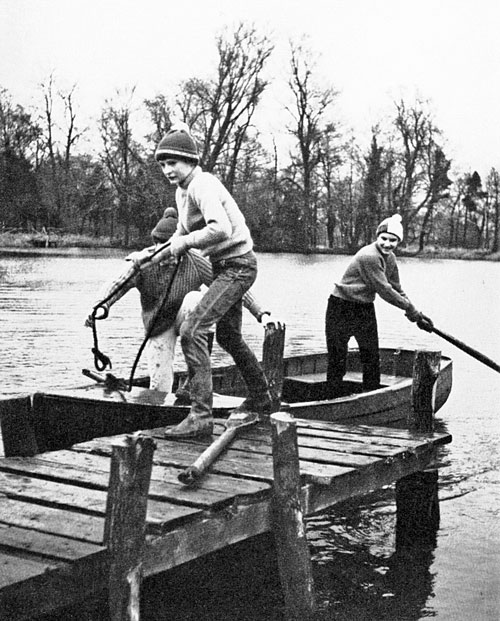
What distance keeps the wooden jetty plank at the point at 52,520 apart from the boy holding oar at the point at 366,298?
5288 millimetres

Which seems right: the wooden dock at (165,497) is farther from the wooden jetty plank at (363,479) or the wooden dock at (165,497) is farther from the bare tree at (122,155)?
the bare tree at (122,155)

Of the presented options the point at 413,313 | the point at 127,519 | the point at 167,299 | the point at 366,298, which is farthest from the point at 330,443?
the point at 366,298

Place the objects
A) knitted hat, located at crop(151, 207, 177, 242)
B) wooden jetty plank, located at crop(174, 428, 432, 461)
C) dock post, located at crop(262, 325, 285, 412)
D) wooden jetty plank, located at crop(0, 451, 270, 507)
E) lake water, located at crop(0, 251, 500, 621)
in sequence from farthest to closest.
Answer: knitted hat, located at crop(151, 207, 177, 242) < dock post, located at crop(262, 325, 285, 412) < lake water, located at crop(0, 251, 500, 621) < wooden jetty plank, located at crop(174, 428, 432, 461) < wooden jetty plank, located at crop(0, 451, 270, 507)

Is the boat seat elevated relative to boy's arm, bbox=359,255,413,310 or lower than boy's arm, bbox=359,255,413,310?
lower

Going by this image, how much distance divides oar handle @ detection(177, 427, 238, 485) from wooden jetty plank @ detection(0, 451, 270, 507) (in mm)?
55

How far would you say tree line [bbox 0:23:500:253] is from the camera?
5391cm

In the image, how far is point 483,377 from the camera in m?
16.8

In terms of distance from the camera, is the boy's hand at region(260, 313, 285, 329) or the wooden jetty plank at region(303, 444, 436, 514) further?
the boy's hand at region(260, 313, 285, 329)

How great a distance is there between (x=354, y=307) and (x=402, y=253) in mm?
59205

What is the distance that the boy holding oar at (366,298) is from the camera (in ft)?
31.6

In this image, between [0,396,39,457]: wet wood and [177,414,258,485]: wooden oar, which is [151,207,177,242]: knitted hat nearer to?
[177,414,258,485]: wooden oar

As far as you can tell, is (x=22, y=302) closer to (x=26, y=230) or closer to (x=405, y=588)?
(x=405, y=588)

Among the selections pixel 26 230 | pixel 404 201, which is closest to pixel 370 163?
pixel 404 201

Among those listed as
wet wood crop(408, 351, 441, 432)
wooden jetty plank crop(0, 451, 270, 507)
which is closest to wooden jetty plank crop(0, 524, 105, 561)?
wooden jetty plank crop(0, 451, 270, 507)
